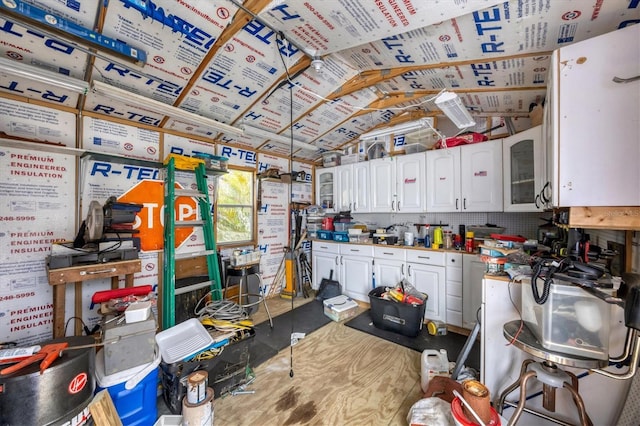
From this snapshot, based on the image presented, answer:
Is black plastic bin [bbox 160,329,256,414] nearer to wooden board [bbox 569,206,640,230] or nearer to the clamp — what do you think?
the clamp

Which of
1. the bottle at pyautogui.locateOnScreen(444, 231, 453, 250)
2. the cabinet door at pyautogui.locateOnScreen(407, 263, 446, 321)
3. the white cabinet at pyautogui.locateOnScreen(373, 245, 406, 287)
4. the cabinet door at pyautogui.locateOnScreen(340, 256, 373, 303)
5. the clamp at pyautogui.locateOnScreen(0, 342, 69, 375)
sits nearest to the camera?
the clamp at pyautogui.locateOnScreen(0, 342, 69, 375)

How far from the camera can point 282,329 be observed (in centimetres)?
285

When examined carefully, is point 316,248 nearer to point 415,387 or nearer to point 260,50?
point 415,387

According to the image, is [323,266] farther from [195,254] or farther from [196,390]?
[196,390]

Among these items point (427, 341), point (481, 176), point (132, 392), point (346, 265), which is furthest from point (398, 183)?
point (132, 392)

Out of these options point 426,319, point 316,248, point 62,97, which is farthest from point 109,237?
point 426,319

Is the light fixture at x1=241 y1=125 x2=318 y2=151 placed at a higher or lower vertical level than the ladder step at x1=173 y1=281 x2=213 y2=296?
higher

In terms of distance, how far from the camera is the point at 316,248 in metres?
4.14

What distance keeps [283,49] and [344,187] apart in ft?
7.61

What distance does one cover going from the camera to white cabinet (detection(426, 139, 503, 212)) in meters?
2.75

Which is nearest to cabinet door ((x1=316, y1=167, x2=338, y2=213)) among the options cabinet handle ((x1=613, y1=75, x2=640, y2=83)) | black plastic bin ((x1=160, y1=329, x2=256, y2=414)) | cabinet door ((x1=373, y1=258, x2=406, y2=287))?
cabinet door ((x1=373, y1=258, x2=406, y2=287))

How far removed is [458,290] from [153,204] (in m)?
A: 3.48

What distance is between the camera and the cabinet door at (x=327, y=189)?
425 cm

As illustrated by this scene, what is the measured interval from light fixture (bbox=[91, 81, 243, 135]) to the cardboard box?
2.41m
